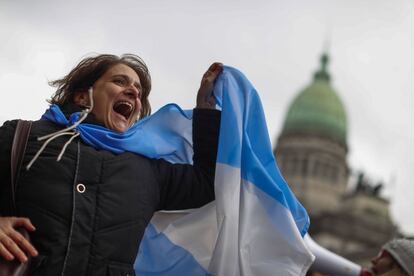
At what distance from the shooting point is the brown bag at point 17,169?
2379mm

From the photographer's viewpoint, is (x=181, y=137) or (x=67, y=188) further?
(x=181, y=137)

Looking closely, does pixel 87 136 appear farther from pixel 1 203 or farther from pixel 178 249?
pixel 178 249

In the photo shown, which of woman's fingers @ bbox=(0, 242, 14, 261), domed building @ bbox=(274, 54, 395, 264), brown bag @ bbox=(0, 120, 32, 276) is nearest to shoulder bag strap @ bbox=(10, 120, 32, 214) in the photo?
brown bag @ bbox=(0, 120, 32, 276)

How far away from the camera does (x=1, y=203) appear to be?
262 cm

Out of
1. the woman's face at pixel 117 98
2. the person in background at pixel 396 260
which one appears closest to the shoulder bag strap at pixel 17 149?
the woman's face at pixel 117 98

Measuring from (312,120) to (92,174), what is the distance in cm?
5195

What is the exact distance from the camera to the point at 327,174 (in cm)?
5181

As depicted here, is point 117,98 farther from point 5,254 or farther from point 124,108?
point 5,254

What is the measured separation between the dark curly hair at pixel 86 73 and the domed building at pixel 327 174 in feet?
130

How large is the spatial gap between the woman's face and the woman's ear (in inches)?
1.9

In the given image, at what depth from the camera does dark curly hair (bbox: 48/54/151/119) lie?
310 centimetres

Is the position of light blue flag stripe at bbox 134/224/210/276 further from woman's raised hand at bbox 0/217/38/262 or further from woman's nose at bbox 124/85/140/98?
woman's raised hand at bbox 0/217/38/262

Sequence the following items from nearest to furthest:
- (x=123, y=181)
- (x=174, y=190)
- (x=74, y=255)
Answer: (x=74, y=255) < (x=123, y=181) < (x=174, y=190)

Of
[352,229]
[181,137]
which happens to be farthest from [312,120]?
[181,137]
